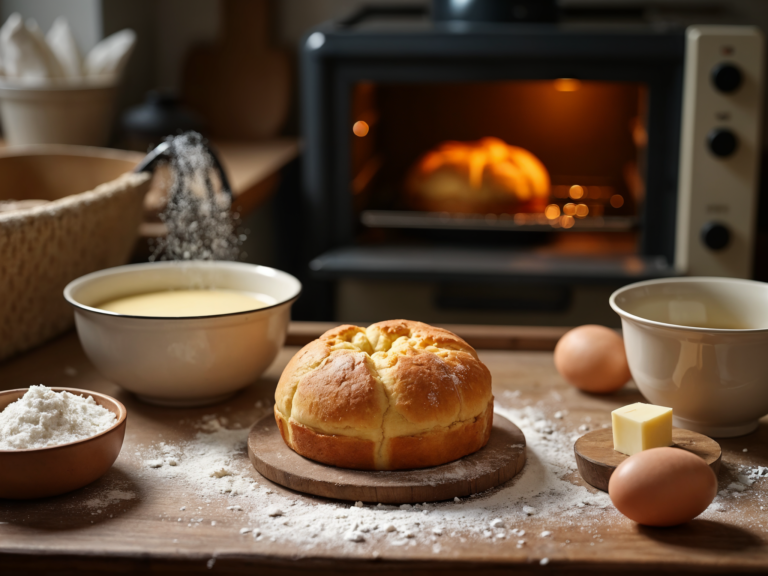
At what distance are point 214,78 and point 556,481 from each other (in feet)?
5.97

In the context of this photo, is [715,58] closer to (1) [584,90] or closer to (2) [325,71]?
(1) [584,90]

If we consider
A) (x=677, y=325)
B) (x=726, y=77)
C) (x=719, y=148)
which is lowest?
(x=677, y=325)

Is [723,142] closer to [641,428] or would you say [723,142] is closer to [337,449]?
[641,428]

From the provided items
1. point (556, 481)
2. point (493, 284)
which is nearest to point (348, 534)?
point (556, 481)

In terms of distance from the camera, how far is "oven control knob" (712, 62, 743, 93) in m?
1.54

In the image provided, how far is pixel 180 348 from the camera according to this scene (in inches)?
32.1

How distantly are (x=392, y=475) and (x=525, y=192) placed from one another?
1174 millimetres

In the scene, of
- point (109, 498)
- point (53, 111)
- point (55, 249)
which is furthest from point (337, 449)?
point (53, 111)

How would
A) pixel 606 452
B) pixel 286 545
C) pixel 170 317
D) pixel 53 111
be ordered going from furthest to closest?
pixel 53 111 < pixel 170 317 < pixel 606 452 < pixel 286 545

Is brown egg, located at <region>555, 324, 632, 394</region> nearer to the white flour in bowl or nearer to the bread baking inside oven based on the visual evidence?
the white flour in bowl

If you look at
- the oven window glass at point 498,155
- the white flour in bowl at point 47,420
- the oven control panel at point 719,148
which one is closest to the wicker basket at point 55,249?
the white flour in bowl at point 47,420

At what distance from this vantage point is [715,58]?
1553 mm

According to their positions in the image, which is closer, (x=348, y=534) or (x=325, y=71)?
(x=348, y=534)

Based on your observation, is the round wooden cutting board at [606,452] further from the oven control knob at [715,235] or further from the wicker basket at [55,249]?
the oven control knob at [715,235]
